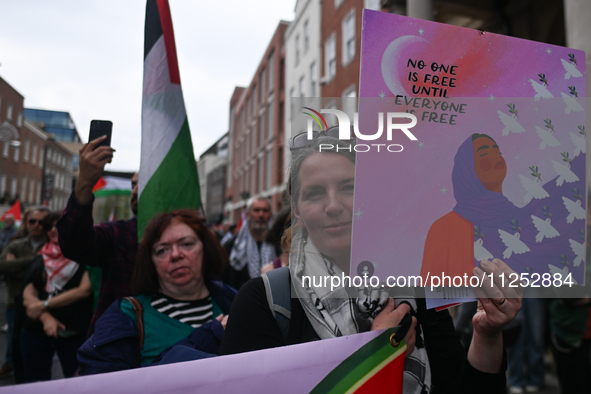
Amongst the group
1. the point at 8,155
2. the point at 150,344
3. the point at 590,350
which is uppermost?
the point at 8,155

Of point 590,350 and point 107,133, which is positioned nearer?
point 107,133

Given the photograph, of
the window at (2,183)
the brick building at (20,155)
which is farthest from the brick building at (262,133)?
the window at (2,183)

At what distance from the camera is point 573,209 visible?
45.3 inches

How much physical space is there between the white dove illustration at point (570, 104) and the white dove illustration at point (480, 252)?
460mm

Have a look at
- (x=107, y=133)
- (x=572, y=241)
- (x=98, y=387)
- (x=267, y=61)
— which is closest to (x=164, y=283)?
(x=107, y=133)

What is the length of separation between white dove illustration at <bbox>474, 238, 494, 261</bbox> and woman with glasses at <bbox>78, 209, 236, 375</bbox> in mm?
927

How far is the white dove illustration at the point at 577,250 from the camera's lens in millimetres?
1144

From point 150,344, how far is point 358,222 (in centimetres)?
117

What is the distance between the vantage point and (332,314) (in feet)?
3.59

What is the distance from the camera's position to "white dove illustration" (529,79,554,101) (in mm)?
1129

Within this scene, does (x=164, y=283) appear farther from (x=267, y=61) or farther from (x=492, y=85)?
(x=267, y=61)

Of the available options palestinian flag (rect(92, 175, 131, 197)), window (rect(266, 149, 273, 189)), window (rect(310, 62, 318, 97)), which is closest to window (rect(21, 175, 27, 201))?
window (rect(266, 149, 273, 189))

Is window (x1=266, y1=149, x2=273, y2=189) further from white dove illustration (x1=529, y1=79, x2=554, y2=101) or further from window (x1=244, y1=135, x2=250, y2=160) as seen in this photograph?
white dove illustration (x1=529, y1=79, x2=554, y2=101)

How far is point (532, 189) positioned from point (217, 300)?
1.49 m
